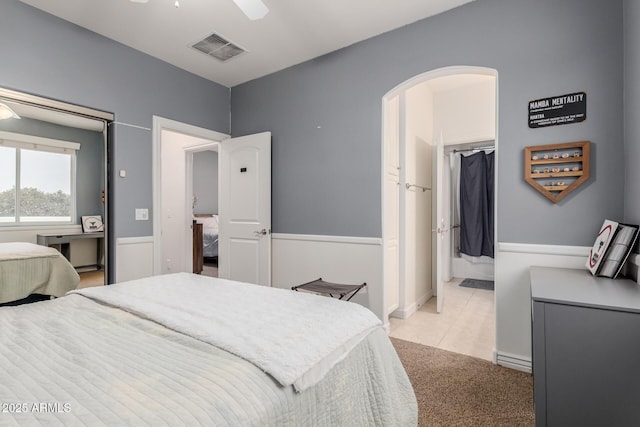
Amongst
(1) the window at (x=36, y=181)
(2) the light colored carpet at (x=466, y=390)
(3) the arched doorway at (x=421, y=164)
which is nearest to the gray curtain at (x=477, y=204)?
(3) the arched doorway at (x=421, y=164)

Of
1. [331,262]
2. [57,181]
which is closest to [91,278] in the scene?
[57,181]

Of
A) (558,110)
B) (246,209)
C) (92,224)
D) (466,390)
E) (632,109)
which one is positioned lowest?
(466,390)

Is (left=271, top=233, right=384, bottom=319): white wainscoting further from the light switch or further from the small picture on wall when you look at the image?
the small picture on wall

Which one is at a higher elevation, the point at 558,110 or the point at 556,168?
the point at 558,110

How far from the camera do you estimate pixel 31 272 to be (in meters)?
2.31

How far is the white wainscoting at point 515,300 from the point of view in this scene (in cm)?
219

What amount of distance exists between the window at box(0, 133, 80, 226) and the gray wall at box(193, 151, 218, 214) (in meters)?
4.24

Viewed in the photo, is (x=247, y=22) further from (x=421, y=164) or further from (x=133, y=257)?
(x=421, y=164)

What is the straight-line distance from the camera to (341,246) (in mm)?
3105

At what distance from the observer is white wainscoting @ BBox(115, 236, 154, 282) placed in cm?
296

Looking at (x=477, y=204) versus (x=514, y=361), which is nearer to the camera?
(x=514, y=361)

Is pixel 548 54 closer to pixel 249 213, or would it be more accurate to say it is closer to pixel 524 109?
pixel 524 109

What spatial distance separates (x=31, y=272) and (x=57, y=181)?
0.77 m

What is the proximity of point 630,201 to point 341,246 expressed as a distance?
80.9 inches
